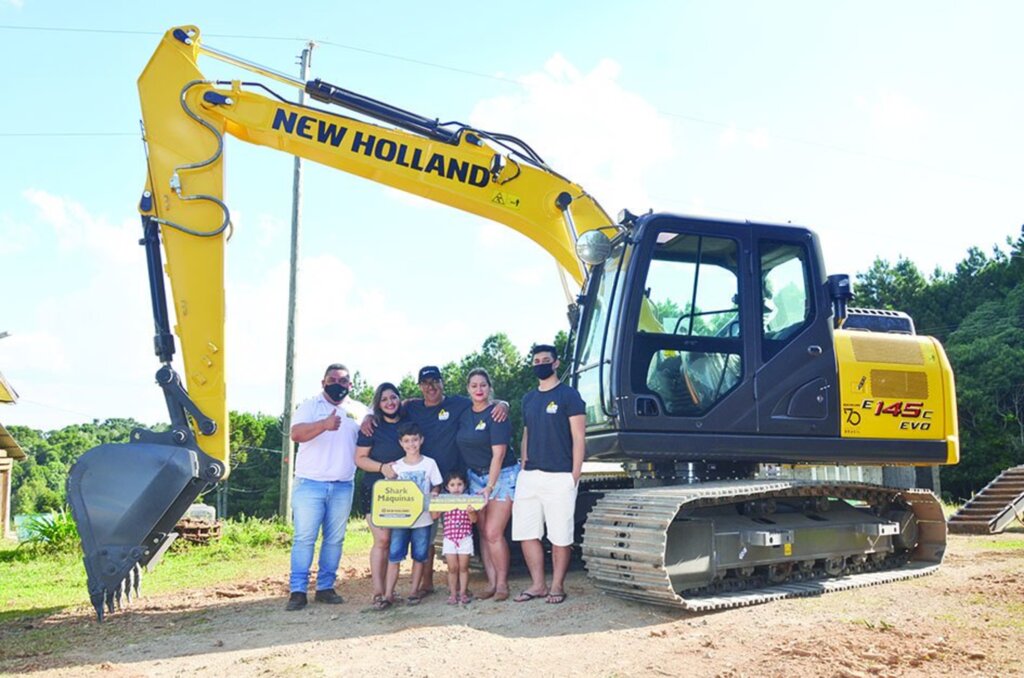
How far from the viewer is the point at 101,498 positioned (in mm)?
6270

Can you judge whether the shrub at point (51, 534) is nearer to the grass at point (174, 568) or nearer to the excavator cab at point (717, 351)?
the grass at point (174, 568)

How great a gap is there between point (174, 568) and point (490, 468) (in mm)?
5344

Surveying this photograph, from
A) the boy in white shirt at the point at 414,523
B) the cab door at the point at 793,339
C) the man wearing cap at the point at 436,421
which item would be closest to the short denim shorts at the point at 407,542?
the boy in white shirt at the point at 414,523

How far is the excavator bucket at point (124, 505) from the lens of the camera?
6207 mm

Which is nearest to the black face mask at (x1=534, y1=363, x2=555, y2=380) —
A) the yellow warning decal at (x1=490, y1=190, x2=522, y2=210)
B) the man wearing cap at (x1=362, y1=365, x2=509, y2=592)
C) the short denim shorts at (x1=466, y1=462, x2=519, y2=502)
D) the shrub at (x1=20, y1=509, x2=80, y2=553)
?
the man wearing cap at (x1=362, y1=365, x2=509, y2=592)

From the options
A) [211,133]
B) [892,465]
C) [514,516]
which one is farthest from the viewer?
[892,465]

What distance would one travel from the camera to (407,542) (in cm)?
694

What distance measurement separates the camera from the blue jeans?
6941 mm

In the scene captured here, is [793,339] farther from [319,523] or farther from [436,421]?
[319,523]

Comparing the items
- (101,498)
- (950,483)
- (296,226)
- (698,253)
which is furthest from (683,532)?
(950,483)

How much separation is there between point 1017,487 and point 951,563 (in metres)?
6.35

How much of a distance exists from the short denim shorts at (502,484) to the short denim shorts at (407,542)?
0.48 metres

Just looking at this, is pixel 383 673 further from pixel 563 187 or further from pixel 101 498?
pixel 563 187

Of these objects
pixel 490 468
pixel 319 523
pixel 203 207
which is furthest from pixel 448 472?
pixel 203 207
